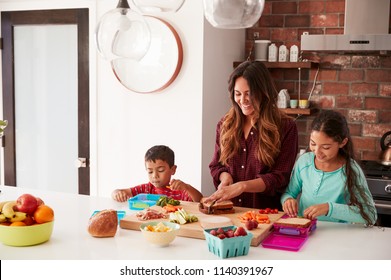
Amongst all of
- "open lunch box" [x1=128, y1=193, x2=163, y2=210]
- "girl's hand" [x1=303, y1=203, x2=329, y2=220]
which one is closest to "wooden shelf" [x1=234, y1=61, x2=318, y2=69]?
"open lunch box" [x1=128, y1=193, x2=163, y2=210]

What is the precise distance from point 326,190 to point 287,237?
1.37 ft

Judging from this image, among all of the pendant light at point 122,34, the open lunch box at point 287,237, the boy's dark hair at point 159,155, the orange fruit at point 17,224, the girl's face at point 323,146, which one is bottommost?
the open lunch box at point 287,237

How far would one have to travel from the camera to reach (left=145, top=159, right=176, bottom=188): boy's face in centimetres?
264

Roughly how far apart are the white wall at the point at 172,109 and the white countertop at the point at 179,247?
1536 millimetres

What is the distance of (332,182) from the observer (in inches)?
92.9

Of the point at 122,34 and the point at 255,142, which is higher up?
the point at 122,34

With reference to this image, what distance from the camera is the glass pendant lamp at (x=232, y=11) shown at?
5.33ft

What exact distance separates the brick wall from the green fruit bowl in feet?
8.26

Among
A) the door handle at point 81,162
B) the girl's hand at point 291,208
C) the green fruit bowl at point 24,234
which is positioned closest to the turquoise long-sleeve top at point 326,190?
the girl's hand at point 291,208

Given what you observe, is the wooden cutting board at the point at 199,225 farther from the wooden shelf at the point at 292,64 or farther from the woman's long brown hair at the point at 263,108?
the wooden shelf at the point at 292,64

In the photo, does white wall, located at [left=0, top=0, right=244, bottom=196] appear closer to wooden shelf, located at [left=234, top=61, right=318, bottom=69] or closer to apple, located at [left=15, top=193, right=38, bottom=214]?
wooden shelf, located at [left=234, top=61, right=318, bottom=69]

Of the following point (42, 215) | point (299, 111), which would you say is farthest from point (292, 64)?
point (42, 215)

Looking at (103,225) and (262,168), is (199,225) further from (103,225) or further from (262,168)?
(262,168)
